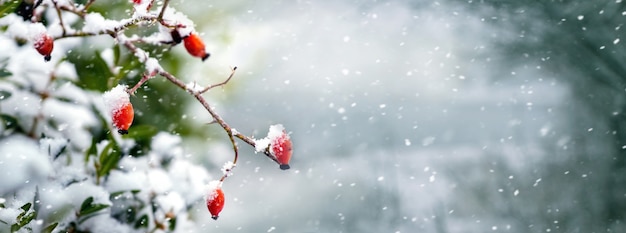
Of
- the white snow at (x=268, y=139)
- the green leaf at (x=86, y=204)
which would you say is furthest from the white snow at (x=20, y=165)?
the white snow at (x=268, y=139)

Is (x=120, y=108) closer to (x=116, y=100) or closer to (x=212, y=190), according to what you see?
(x=116, y=100)

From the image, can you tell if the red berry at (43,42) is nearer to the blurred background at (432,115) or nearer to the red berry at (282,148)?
the red berry at (282,148)

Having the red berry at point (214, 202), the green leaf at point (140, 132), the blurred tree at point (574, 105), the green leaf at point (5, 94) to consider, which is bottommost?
the green leaf at point (5, 94)

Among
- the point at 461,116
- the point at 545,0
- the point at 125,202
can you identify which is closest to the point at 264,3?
the point at 461,116

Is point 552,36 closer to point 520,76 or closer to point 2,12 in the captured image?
point 520,76

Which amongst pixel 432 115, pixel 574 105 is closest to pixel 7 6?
pixel 574 105

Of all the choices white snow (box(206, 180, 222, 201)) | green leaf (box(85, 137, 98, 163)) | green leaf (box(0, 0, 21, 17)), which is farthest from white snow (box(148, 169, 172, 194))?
green leaf (box(0, 0, 21, 17))
